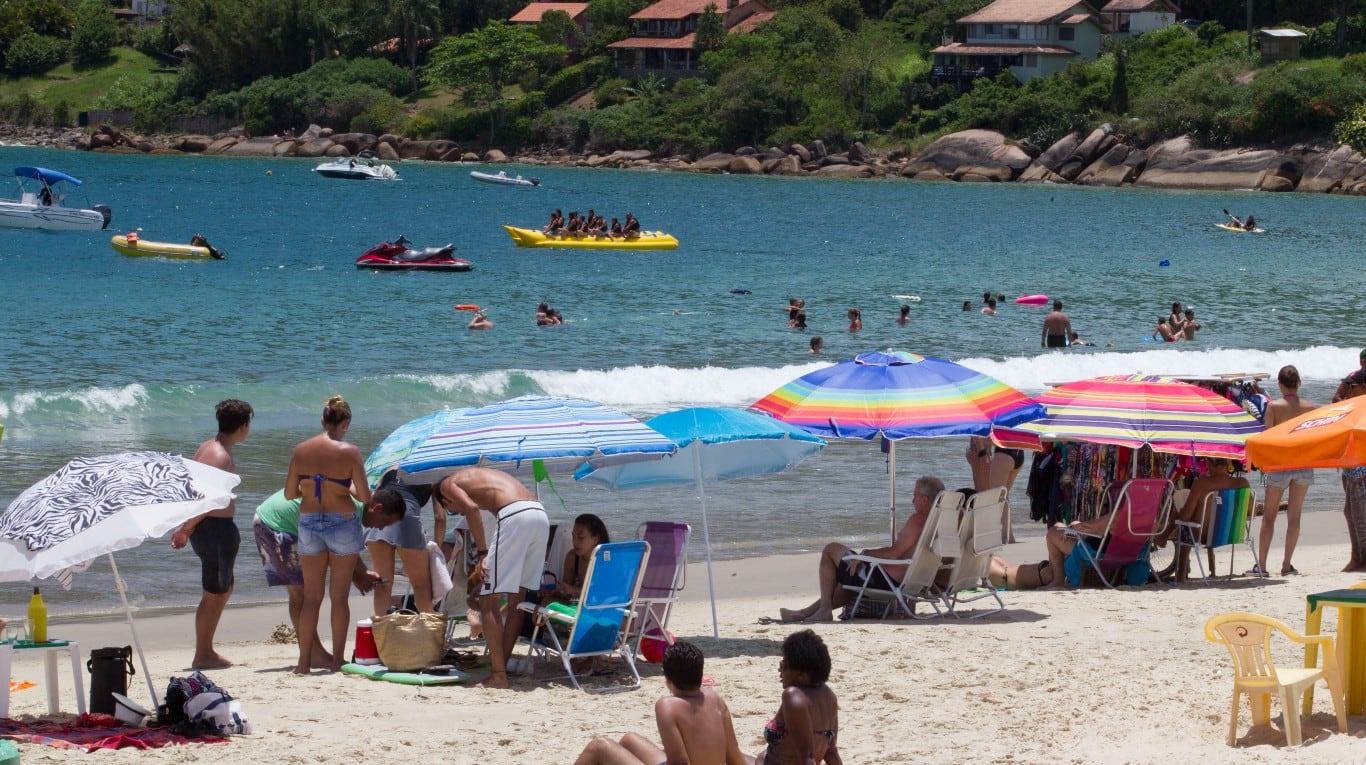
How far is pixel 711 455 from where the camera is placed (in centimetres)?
947

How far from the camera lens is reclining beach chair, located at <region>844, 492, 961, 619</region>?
30.1 feet

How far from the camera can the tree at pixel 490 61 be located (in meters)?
102

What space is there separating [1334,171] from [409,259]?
52876 mm

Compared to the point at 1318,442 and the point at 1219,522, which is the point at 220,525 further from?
the point at 1219,522

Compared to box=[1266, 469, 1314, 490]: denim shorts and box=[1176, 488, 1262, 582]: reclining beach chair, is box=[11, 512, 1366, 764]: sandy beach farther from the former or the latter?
box=[1266, 469, 1314, 490]: denim shorts

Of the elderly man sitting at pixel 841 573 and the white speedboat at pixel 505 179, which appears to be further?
the white speedboat at pixel 505 179

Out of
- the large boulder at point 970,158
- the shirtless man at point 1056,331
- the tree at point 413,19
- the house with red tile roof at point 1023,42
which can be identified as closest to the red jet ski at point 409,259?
the shirtless man at point 1056,331

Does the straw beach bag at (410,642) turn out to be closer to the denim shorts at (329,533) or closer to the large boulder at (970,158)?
the denim shorts at (329,533)

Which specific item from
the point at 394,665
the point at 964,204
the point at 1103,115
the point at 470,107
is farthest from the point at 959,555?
the point at 470,107

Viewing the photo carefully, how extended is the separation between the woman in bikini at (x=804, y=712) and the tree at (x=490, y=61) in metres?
96.8

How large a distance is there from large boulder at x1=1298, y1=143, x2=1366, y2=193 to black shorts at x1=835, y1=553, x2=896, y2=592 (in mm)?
70540

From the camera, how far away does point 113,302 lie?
29719 mm

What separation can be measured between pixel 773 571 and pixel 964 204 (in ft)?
185

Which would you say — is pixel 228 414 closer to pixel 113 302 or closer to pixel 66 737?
pixel 66 737
